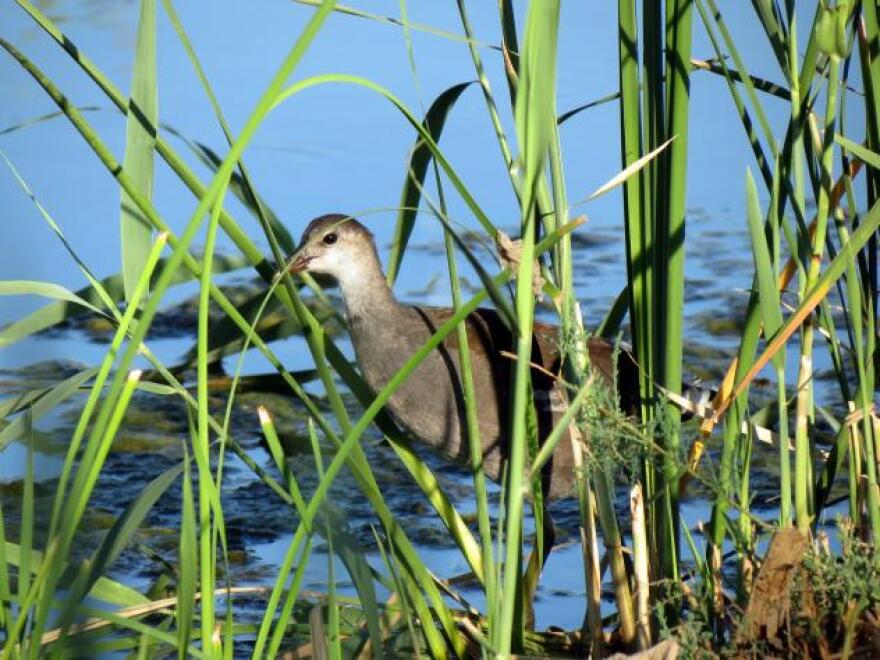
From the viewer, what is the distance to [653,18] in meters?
2.15

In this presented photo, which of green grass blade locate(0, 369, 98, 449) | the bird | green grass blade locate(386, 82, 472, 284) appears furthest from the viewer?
the bird

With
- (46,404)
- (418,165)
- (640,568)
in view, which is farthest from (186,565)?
(418,165)

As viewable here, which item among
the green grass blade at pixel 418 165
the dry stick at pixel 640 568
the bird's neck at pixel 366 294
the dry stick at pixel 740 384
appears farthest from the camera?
the bird's neck at pixel 366 294

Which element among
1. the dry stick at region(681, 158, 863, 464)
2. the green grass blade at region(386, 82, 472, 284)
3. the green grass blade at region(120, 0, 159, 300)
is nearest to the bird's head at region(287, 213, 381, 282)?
the green grass blade at region(386, 82, 472, 284)

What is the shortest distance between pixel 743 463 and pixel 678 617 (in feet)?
0.98

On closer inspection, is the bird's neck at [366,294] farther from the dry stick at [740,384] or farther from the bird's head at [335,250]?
the dry stick at [740,384]

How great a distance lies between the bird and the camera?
3.22 m

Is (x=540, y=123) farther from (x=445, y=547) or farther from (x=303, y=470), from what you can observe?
(x=303, y=470)

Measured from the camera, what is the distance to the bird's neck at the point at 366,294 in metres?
3.47

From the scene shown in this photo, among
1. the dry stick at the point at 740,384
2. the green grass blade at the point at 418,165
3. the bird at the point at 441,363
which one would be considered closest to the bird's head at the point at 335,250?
the bird at the point at 441,363

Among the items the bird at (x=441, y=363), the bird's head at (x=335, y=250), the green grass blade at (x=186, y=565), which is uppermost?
the bird's head at (x=335, y=250)

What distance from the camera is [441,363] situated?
3.32 m

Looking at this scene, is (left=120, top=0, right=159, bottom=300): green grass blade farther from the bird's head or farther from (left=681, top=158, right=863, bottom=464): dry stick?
the bird's head

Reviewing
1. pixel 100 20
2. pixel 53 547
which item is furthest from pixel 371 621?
pixel 100 20
